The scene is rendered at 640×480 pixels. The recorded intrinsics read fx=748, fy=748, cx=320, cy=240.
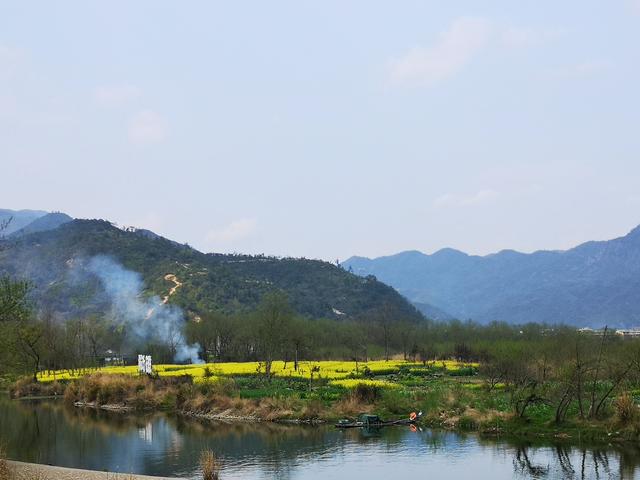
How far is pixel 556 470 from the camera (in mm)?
33375

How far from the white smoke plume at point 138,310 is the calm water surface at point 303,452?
207 ft

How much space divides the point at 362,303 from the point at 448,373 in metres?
110

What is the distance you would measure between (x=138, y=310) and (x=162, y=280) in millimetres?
13916

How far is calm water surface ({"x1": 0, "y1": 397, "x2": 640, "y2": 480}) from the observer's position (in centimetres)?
3419

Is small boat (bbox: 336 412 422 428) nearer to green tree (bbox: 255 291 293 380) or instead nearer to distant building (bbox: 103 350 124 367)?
green tree (bbox: 255 291 293 380)

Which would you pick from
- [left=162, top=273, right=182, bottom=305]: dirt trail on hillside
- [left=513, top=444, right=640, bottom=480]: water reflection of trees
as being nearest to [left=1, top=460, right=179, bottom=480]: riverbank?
[left=513, top=444, right=640, bottom=480]: water reflection of trees

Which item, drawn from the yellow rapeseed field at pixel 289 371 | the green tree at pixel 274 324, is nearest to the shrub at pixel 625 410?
the yellow rapeseed field at pixel 289 371

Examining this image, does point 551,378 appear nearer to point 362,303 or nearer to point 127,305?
point 127,305

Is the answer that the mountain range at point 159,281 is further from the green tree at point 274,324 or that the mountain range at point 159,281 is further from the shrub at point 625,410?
the shrub at point 625,410

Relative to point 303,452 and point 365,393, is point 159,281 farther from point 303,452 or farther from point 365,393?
point 303,452

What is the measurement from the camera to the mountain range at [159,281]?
151250 millimetres

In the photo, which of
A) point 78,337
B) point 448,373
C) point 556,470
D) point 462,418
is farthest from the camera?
point 78,337

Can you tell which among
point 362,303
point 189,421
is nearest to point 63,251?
point 362,303

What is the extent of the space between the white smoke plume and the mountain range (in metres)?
1.58
